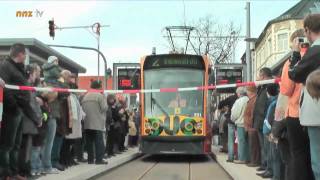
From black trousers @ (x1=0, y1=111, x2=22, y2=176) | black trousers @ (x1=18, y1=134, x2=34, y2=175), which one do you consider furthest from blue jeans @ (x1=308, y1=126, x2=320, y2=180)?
black trousers @ (x1=18, y1=134, x2=34, y2=175)

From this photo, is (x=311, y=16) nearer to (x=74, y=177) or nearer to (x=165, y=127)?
Answer: (x=74, y=177)

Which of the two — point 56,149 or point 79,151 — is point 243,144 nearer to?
point 79,151

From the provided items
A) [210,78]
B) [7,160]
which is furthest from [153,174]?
[210,78]

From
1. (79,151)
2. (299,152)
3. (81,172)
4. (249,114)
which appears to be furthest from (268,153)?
(299,152)

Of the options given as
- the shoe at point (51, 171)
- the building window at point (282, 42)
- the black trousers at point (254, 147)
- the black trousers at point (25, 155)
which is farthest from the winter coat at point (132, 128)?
the building window at point (282, 42)

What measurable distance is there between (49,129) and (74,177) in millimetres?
1027

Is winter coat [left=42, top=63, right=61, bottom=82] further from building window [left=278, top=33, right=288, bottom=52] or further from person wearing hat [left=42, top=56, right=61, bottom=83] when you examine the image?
building window [left=278, top=33, right=288, bottom=52]

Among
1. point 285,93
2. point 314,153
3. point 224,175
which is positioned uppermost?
point 285,93

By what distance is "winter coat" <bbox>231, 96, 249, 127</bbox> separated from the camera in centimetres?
1407

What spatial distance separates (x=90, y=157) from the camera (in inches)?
541

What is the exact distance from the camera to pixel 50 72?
11.4m

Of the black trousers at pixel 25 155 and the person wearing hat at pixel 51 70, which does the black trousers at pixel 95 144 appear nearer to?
the person wearing hat at pixel 51 70

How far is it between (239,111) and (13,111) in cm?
672

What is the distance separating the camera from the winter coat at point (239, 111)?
14.1 m
